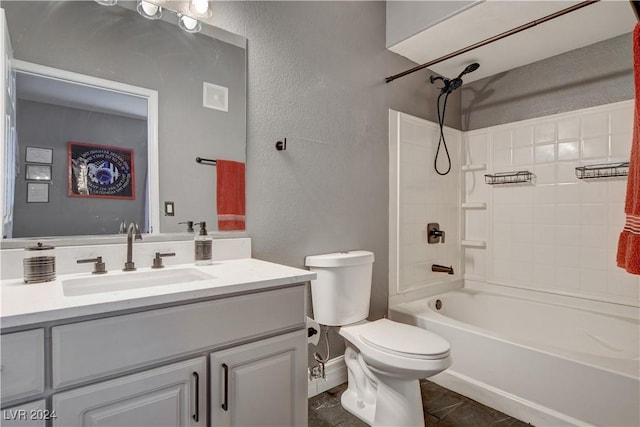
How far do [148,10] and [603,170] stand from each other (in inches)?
106

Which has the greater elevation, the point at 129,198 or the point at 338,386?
the point at 129,198

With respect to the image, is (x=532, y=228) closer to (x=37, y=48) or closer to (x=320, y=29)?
(x=320, y=29)

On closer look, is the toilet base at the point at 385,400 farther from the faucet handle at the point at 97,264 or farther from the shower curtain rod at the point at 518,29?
the shower curtain rod at the point at 518,29

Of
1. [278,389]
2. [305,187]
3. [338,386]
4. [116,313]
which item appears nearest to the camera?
[116,313]

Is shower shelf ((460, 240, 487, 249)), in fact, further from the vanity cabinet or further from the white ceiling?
the vanity cabinet

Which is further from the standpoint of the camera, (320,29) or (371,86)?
(371,86)

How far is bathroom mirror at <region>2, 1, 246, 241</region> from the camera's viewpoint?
3.86 ft

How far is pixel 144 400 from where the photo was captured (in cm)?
90

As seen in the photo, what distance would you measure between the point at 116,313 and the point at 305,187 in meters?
1.17

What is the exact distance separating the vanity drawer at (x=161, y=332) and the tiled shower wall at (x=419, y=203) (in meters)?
1.35

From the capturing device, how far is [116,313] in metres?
0.86

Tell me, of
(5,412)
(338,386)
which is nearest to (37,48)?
(5,412)

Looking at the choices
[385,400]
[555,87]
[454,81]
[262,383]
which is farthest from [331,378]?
[555,87]

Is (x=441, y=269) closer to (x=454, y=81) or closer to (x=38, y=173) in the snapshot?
(x=454, y=81)
